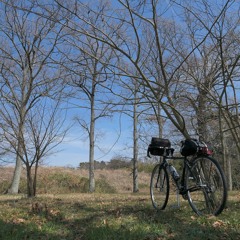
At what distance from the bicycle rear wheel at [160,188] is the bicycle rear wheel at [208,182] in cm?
76

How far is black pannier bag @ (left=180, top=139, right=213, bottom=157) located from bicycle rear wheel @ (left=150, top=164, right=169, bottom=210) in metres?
0.90

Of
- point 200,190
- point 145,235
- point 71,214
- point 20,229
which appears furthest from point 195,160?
point 20,229

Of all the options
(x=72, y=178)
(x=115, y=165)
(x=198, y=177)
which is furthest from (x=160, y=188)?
(x=115, y=165)

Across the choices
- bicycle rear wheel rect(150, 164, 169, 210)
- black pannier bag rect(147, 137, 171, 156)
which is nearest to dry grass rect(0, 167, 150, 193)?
bicycle rear wheel rect(150, 164, 169, 210)

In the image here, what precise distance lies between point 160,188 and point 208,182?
1.44 metres

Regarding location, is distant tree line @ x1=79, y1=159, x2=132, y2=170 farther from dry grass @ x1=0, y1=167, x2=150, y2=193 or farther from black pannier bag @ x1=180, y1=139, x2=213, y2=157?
Result: black pannier bag @ x1=180, y1=139, x2=213, y2=157

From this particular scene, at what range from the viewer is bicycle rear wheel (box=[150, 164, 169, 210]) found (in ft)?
19.1

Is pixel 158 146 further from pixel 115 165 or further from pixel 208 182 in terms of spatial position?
pixel 115 165

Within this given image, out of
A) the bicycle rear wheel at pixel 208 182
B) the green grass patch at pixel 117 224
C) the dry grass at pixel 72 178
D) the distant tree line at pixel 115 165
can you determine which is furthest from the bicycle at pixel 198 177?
the distant tree line at pixel 115 165

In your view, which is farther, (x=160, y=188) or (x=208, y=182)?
(x=160, y=188)

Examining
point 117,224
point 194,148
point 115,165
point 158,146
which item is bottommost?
point 117,224

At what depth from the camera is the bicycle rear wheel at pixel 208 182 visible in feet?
14.9

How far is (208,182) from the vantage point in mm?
4820

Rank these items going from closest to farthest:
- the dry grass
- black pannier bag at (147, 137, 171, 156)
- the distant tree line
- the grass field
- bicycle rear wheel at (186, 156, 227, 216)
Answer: the grass field
bicycle rear wheel at (186, 156, 227, 216)
black pannier bag at (147, 137, 171, 156)
the dry grass
the distant tree line
